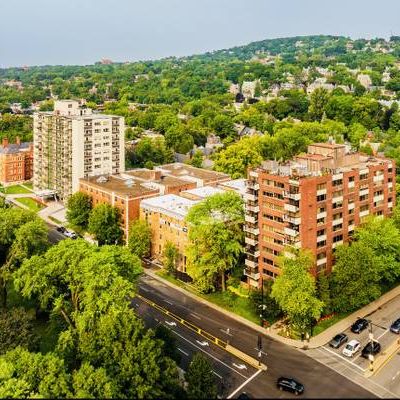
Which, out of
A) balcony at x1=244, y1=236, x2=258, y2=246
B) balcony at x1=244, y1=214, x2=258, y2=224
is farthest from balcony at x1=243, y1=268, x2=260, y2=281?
balcony at x1=244, y1=214, x2=258, y2=224

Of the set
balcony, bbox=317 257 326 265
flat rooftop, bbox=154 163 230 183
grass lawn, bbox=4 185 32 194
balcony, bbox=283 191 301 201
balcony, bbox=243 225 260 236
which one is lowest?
balcony, bbox=317 257 326 265

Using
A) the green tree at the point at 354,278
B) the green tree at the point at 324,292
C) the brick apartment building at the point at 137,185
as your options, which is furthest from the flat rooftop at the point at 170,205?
the green tree at the point at 354,278

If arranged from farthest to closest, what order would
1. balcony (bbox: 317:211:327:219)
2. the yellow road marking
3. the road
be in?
balcony (bbox: 317:211:327:219)
the yellow road marking
the road

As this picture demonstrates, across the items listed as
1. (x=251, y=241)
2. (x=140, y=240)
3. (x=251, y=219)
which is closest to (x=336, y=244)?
(x=251, y=241)

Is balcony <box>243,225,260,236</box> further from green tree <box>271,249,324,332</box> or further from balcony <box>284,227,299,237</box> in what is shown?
green tree <box>271,249,324,332</box>

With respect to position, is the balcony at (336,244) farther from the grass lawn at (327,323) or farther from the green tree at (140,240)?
the green tree at (140,240)

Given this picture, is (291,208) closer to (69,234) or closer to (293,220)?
(293,220)

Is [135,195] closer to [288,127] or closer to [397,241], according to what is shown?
[397,241]
